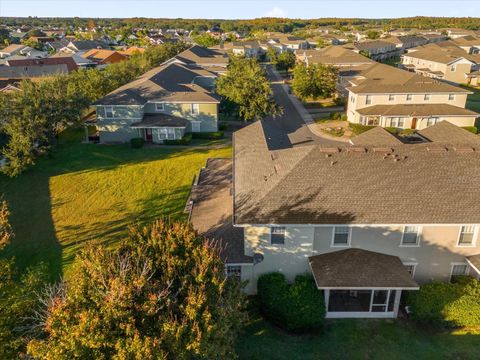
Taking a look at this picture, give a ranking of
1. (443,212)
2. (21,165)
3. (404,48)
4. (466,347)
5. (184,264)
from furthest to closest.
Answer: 1. (404,48)
2. (21,165)
3. (443,212)
4. (466,347)
5. (184,264)

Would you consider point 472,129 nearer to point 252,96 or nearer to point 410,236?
point 252,96

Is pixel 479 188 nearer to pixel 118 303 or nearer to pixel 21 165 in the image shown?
pixel 118 303

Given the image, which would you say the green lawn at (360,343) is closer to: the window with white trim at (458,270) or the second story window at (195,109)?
the window with white trim at (458,270)

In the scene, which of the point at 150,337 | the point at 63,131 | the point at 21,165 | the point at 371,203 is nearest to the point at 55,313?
the point at 150,337

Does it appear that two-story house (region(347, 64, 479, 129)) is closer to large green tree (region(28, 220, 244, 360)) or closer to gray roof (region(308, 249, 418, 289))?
gray roof (region(308, 249, 418, 289))

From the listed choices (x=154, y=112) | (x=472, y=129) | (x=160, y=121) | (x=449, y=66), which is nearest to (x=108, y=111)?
(x=154, y=112)

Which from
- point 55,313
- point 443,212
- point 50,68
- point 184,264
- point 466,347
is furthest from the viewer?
point 50,68
